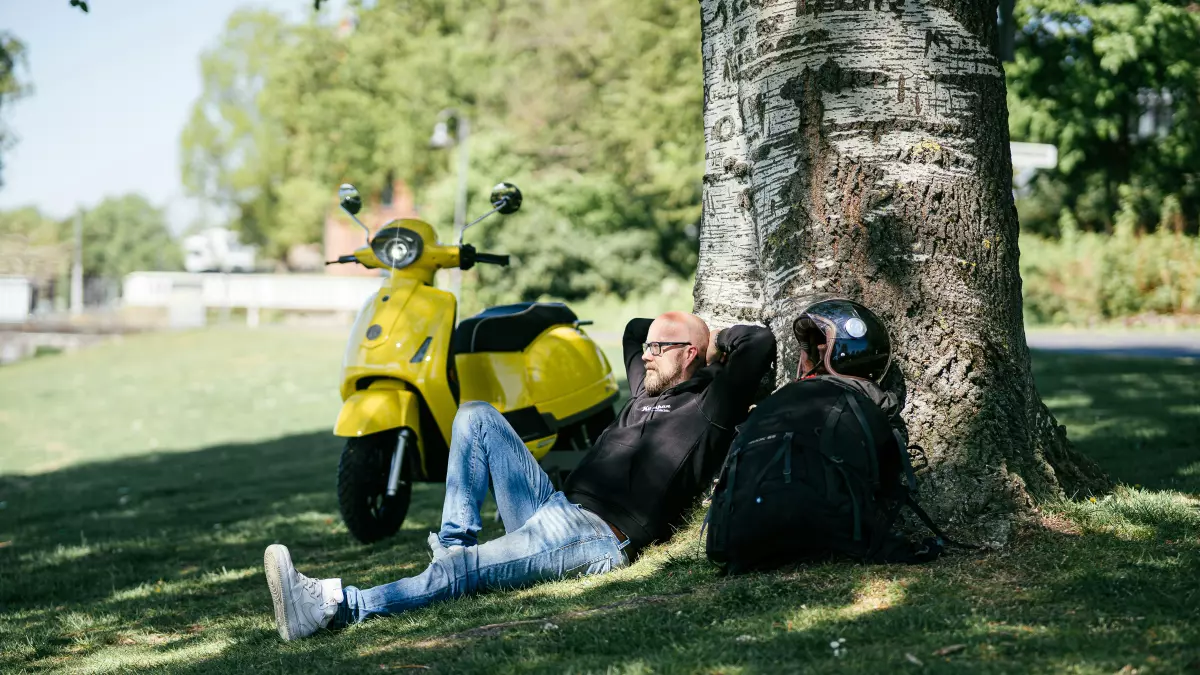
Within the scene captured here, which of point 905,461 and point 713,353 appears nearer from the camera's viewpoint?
point 905,461

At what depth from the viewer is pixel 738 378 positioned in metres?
5.03

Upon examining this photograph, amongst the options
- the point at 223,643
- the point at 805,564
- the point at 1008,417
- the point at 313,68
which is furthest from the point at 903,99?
the point at 313,68

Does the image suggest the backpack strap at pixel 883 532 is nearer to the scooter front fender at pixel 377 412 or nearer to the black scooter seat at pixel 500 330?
the scooter front fender at pixel 377 412

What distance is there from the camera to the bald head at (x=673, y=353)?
523 cm

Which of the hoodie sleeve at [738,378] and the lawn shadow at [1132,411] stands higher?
the hoodie sleeve at [738,378]

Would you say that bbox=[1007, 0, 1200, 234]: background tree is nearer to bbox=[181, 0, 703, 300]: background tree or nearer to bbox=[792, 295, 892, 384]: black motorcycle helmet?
bbox=[181, 0, 703, 300]: background tree

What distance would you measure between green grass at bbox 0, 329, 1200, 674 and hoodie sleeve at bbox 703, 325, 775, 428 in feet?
1.86

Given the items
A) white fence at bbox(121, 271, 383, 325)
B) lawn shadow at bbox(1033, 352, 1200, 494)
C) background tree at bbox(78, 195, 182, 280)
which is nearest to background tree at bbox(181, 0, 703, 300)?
white fence at bbox(121, 271, 383, 325)

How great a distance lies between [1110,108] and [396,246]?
24703 mm

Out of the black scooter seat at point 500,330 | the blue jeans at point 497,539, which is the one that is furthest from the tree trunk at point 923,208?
the black scooter seat at point 500,330

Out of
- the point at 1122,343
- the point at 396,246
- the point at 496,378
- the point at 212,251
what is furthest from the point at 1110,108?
the point at 212,251

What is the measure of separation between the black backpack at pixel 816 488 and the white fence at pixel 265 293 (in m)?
43.6

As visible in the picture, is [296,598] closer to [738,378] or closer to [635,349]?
[738,378]

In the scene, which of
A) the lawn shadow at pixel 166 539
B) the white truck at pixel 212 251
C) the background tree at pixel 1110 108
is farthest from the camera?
the white truck at pixel 212 251
